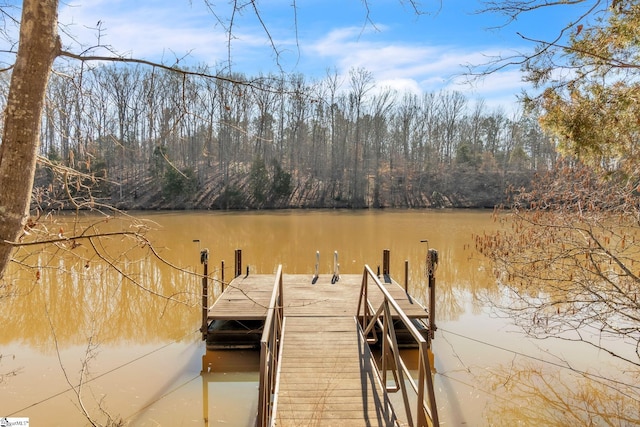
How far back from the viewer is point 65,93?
2676 millimetres

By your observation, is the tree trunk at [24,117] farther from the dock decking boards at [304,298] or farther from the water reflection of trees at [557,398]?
the water reflection of trees at [557,398]

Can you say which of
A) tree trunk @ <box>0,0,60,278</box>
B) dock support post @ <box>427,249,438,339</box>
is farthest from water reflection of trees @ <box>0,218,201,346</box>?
tree trunk @ <box>0,0,60,278</box>

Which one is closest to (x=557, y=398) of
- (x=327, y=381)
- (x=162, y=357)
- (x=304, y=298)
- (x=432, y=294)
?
(x=432, y=294)

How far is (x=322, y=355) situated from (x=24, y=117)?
4442 millimetres

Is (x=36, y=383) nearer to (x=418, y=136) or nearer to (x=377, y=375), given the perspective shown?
(x=377, y=375)

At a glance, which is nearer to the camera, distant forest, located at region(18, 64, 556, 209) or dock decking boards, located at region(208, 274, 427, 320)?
dock decking boards, located at region(208, 274, 427, 320)

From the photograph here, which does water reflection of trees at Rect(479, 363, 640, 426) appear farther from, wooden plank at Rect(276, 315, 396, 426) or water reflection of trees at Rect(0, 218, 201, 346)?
water reflection of trees at Rect(0, 218, 201, 346)

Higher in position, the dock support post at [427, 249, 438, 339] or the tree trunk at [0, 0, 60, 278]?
the tree trunk at [0, 0, 60, 278]

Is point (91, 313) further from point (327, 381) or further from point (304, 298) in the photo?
point (327, 381)

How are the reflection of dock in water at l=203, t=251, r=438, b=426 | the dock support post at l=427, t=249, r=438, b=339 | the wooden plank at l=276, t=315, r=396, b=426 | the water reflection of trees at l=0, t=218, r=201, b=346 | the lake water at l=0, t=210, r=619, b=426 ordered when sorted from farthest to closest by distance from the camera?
the water reflection of trees at l=0, t=218, r=201, b=346 → the dock support post at l=427, t=249, r=438, b=339 → the lake water at l=0, t=210, r=619, b=426 → the wooden plank at l=276, t=315, r=396, b=426 → the reflection of dock in water at l=203, t=251, r=438, b=426

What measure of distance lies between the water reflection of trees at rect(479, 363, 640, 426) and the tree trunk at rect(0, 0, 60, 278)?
17.3ft

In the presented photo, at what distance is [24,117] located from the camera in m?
1.53

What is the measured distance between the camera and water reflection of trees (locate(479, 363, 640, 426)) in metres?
4.91

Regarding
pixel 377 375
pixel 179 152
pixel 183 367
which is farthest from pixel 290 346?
pixel 179 152
